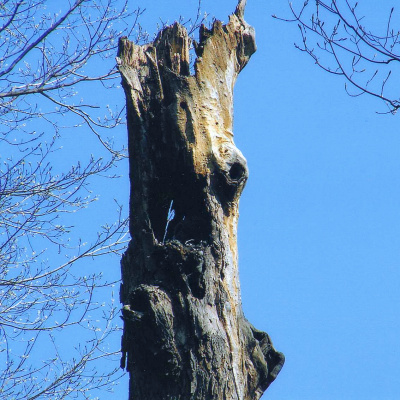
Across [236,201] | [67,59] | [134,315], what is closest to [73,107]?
[67,59]

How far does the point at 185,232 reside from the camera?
3209mm

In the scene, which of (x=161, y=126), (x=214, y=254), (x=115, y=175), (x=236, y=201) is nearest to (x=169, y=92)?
(x=161, y=126)

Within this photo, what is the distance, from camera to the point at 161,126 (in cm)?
328

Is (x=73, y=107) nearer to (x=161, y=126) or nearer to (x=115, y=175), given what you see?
(x=115, y=175)

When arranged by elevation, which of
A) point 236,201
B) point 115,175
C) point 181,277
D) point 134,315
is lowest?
point 134,315

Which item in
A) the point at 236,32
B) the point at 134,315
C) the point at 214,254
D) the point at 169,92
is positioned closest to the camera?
the point at 134,315

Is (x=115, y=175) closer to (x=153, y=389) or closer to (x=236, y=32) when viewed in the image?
(x=236, y=32)

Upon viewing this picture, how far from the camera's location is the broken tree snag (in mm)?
2838

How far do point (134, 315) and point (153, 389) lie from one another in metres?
0.36

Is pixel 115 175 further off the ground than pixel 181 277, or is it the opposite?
pixel 115 175

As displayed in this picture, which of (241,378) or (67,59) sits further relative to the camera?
(67,59)

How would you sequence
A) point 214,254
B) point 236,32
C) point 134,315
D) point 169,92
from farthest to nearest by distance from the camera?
point 236,32 → point 169,92 → point 214,254 → point 134,315

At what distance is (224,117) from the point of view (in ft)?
11.4

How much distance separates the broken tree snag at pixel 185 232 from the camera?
2838 mm
